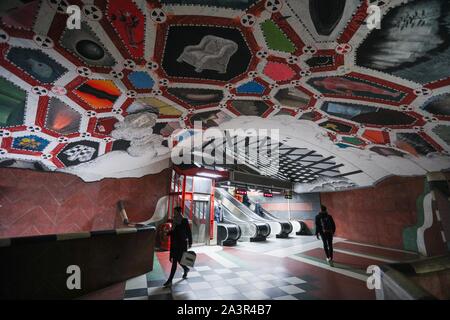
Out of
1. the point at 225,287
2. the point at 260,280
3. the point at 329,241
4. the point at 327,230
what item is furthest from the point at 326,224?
the point at 225,287

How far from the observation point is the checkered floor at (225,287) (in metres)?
3.66

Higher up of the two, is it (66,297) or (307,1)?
(307,1)

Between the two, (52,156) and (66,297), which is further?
(52,156)

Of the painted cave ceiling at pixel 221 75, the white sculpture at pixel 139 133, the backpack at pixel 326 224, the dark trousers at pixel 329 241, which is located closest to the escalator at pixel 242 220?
the dark trousers at pixel 329 241

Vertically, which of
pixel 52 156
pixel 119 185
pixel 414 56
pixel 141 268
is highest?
pixel 414 56

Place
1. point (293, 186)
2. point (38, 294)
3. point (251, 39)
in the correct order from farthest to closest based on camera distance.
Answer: point (293, 186) < point (251, 39) < point (38, 294)

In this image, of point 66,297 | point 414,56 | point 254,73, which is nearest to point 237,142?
point 254,73

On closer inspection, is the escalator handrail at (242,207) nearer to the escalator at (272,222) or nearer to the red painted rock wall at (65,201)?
the escalator at (272,222)

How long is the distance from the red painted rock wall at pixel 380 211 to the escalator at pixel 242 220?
192 inches

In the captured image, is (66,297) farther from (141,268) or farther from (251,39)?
(251,39)

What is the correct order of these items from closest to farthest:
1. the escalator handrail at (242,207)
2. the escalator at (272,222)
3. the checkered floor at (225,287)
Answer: the checkered floor at (225,287) < the escalator at (272,222) < the escalator handrail at (242,207)

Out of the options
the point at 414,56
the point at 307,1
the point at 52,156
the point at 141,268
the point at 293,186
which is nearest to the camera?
the point at 307,1

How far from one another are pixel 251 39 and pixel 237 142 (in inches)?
234

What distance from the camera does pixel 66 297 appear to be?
11.1 ft
